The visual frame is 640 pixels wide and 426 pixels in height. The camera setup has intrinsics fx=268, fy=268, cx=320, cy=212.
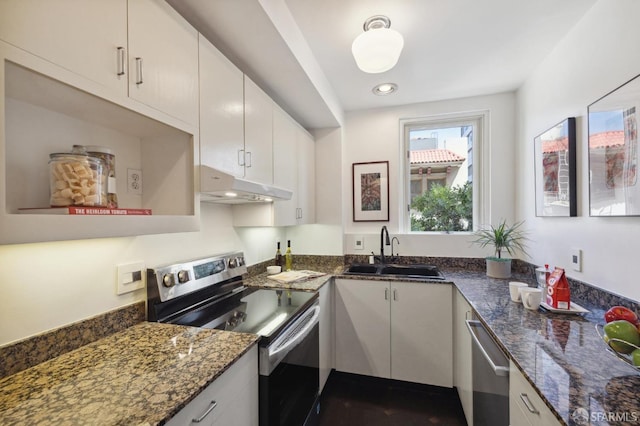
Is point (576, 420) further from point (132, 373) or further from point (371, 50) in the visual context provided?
point (371, 50)

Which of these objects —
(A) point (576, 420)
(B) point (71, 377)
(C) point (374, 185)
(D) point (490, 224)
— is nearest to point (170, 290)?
(B) point (71, 377)

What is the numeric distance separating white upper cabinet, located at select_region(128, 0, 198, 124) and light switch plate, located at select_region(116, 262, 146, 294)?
681 mm

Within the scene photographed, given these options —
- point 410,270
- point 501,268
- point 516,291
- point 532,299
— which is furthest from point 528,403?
point 410,270

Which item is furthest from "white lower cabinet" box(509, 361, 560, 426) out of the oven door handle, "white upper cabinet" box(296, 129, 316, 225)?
"white upper cabinet" box(296, 129, 316, 225)

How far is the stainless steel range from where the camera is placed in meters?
1.13

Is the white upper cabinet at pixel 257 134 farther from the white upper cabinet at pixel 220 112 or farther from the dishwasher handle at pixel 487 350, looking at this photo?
the dishwasher handle at pixel 487 350

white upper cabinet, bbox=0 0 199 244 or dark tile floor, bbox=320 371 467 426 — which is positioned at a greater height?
white upper cabinet, bbox=0 0 199 244

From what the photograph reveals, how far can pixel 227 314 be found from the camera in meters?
1.35

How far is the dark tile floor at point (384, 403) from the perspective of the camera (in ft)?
5.78

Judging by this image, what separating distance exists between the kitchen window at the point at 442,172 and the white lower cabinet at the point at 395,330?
84cm

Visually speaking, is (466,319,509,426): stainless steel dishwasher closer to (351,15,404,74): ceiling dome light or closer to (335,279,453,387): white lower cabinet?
(335,279,453,387): white lower cabinet

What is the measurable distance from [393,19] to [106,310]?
6.58ft

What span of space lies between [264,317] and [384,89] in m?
2.02

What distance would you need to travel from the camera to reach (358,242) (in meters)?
2.70
